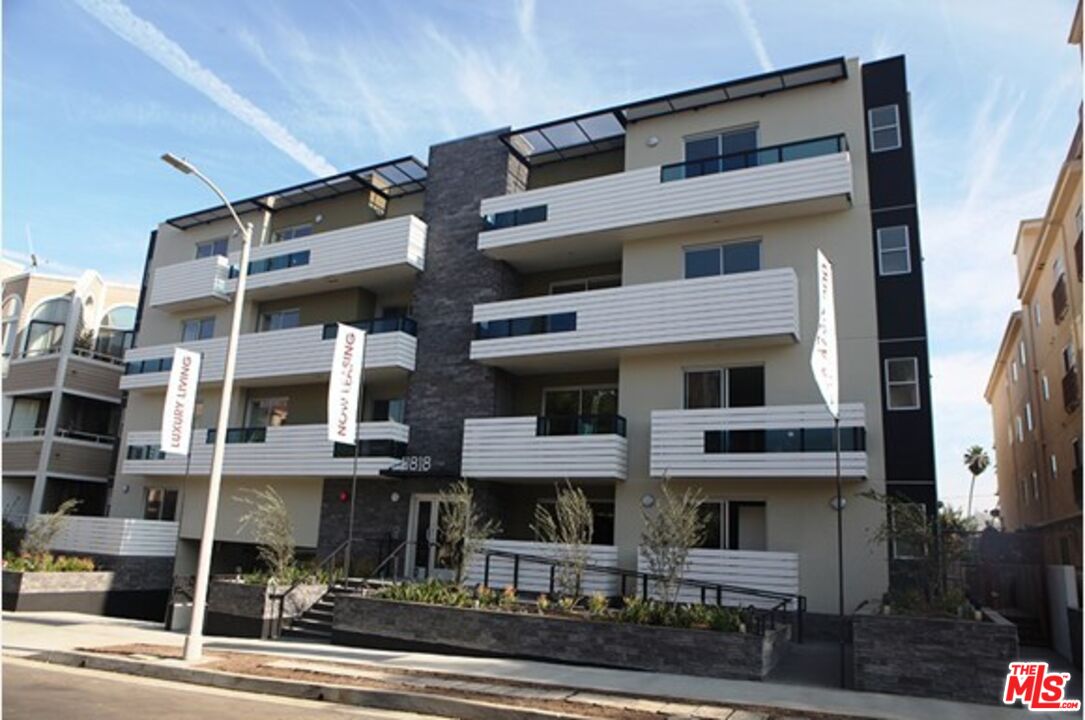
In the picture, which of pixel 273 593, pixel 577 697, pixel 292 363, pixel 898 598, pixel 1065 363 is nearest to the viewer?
pixel 577 697

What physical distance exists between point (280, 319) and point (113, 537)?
9102mm

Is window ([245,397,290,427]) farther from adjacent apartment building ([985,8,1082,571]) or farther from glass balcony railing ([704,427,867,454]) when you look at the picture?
adjacent apartment building ([985,8,1082,571])

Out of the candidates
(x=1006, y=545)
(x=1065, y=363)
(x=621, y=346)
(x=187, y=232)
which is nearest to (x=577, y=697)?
(x=621, y=346)

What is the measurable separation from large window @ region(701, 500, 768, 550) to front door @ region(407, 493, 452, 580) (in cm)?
735

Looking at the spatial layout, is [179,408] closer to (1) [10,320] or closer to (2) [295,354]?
(2) [295,354]

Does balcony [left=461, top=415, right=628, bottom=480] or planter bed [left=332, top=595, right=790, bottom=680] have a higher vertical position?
balcony [left=461, top=415, right=628, bottom=480]

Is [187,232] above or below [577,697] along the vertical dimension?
above

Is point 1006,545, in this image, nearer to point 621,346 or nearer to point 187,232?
point 621,346

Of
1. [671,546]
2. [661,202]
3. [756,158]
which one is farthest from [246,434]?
[756,158]

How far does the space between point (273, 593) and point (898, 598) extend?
40.6 ft

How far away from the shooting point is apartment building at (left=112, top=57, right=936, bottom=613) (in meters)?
17.6

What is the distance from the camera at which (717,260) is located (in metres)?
20.3

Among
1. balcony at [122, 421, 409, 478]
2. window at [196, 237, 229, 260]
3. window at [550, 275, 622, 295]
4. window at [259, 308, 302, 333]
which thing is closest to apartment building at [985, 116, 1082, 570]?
window at [550, 275, 622, 295]

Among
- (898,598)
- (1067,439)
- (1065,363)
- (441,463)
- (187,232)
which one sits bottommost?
(898,598)
